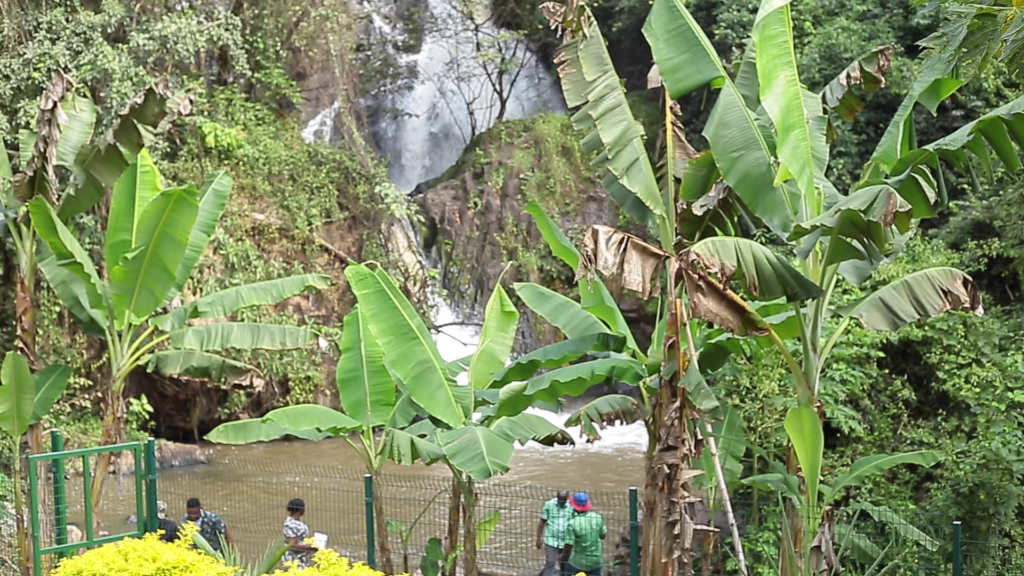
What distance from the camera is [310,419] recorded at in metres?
8.03

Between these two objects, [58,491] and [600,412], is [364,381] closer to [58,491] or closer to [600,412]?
[600,412]

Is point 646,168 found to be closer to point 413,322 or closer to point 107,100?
point 413,322

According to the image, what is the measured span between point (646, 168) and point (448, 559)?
339 cm

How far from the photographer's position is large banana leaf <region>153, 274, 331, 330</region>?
361 inches

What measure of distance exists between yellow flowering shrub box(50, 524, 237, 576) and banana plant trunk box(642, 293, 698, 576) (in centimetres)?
273

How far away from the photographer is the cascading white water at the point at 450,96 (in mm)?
22406

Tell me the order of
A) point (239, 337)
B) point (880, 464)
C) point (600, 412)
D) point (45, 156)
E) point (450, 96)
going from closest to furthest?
point (880, 464) → point (600, 412) → point (45, 156) → point (239, 337) → point (450, 96)

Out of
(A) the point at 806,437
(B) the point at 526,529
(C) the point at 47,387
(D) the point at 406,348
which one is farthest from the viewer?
(B) the point at 526,529

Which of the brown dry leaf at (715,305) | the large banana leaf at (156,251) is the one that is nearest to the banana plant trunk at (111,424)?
the large banana leaf at (156,251)

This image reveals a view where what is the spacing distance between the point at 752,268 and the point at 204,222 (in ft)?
17.5

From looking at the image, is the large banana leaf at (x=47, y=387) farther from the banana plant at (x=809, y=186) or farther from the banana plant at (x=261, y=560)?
the banana plant at (x=809, y=186)

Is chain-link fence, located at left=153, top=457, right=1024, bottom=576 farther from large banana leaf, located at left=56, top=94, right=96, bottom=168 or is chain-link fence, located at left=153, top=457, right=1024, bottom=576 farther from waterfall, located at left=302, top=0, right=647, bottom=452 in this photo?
waterfall, located at left=302, top=0, right=647, bottom=452

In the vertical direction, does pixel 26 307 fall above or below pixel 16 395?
above

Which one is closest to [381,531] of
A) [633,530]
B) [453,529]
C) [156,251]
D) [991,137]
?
[453,529]
